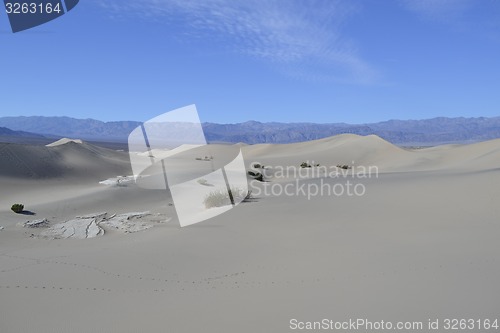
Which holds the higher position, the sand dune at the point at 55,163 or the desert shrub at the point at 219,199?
the sand dune at the point at 55,163

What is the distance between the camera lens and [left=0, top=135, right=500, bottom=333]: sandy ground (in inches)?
170

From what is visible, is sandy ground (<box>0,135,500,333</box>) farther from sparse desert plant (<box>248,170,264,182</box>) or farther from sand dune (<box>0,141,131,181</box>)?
sparse desert plant (<box>248,170,264,182</box>)

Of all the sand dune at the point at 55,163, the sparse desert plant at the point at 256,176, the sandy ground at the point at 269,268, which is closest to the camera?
the sandy ground at the point at 269,268

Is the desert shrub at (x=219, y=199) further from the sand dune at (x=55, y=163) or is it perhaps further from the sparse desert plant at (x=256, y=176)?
the sand dune at (x=55, y=163)

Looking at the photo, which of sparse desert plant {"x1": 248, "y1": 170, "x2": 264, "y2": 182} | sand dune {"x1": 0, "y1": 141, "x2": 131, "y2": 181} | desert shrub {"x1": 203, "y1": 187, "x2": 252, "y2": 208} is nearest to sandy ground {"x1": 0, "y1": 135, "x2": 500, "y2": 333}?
desert shrub {"x1": 203, "y1": 187, "x2": 252, "y2": 208}

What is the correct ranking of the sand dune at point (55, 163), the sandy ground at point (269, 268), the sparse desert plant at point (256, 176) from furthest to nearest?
the sparse desert plant at point (256, 176)
the sand dune at point (55, 163)
the sandy ground at point (269, 268)

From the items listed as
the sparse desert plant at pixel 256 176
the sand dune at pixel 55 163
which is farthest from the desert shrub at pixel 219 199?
the sand dune at pixel 55 163

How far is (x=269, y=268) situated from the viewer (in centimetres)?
592

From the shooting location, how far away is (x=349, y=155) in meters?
43.9

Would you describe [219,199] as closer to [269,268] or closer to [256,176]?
[269,268]

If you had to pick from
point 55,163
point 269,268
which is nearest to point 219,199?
point 269,268

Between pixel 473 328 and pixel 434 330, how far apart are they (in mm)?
413

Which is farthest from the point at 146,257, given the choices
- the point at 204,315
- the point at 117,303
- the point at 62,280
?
the point at 204,315

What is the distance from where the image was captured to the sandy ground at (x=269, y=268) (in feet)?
14.1
